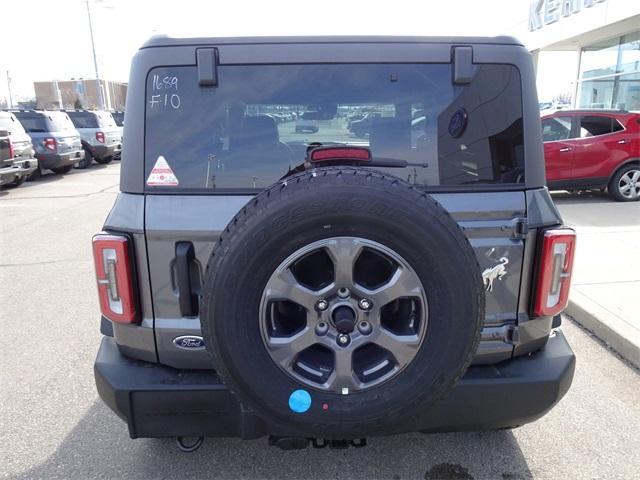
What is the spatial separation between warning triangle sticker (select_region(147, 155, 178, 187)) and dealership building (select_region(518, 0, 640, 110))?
1559 cm

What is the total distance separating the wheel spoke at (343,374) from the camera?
182cm

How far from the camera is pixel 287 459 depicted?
2.57 meters

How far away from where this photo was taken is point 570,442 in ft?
8.87

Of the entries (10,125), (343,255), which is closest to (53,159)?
(10,125)

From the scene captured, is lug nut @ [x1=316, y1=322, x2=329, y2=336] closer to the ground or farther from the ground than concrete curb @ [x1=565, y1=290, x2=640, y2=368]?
farther from the ground

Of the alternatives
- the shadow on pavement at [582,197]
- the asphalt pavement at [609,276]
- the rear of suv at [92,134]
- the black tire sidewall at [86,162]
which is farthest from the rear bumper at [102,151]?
the asphalt pavement at [609,276]

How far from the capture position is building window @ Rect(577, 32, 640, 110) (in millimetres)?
15688

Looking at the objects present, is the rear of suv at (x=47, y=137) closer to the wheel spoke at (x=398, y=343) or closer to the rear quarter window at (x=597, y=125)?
the rear quarter window at (x=597, y=125)

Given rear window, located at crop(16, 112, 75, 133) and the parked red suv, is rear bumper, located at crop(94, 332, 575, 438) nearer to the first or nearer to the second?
the parked red suv

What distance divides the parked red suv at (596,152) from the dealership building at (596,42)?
6.65m

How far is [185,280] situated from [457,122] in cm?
135

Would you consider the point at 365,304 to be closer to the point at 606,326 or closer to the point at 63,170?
the point at 606,326

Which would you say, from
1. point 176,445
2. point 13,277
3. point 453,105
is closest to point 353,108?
point 453,105

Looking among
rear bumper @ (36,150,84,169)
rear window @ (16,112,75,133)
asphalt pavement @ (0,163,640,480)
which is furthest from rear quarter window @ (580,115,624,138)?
rear window @ (16,112,75,133)
